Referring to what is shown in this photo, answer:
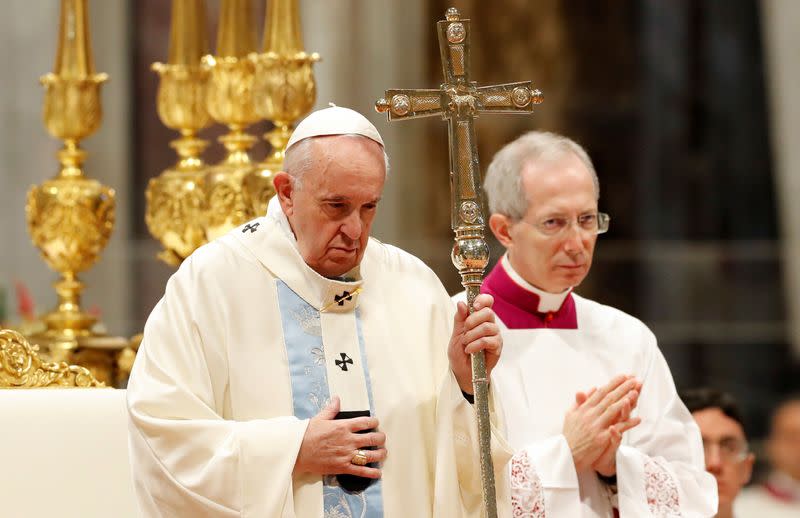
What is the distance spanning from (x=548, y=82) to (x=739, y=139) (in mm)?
1475

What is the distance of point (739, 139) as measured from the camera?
39.3 ft

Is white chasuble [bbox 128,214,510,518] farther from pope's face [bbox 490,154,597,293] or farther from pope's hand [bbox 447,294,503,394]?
pope's face [bbox 490,154,597,293]

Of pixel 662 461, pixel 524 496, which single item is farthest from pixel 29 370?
pixel 662 461

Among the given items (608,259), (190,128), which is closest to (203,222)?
(190,128)

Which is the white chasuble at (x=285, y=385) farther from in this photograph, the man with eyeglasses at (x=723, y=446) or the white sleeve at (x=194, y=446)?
the man with eyeglasses at (x=723, y=446)

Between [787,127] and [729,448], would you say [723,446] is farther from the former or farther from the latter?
[787,127]

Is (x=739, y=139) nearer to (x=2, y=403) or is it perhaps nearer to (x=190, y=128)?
(x=190, y=128)

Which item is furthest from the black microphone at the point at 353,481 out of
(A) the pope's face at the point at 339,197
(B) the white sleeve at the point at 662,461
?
(B) the white sleeve at the point at 662,461

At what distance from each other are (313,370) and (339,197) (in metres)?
0.54

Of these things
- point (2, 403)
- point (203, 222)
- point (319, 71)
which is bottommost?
point (2, 403)

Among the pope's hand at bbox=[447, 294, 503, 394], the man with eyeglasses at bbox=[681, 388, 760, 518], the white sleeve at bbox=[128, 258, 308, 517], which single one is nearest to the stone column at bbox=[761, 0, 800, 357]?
the man with eyeglasses at bbox=[681, 388, 760, 518]

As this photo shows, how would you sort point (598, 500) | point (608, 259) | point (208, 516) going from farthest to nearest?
point (608, 259) < point (598, 500) < point (208, 516)

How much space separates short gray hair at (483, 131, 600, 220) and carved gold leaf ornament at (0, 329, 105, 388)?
1586mm

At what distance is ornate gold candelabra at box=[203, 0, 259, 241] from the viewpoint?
247 inches
